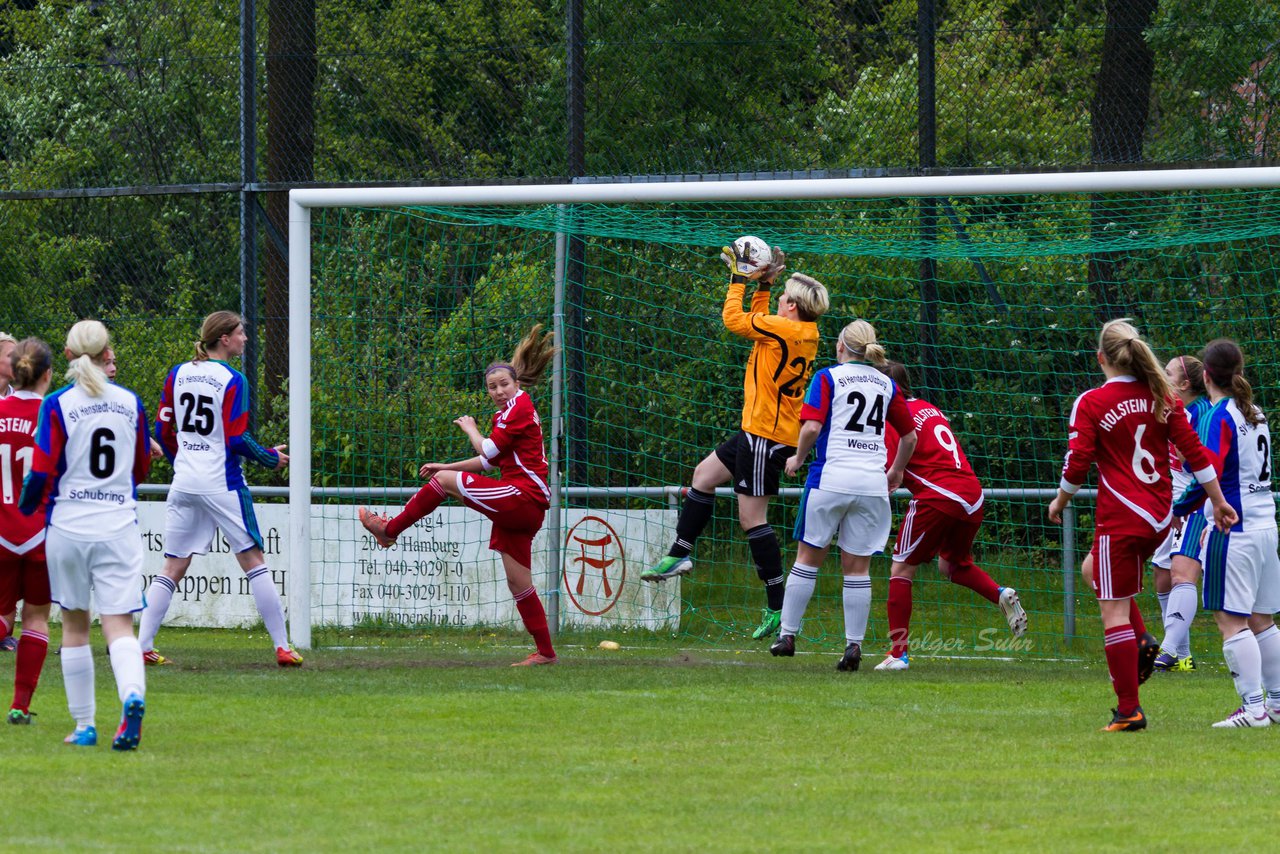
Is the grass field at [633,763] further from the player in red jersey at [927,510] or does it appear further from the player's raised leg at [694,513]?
the player's raised leg at [694,513]

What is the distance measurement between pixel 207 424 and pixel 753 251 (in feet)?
11.1

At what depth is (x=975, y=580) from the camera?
10367 millimetres

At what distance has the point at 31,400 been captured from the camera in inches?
300

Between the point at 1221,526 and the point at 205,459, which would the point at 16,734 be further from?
the point at 1221,526

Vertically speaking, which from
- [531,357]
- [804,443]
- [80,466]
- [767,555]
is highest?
[531,357]

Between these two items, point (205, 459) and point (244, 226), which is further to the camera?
point (244, 226)

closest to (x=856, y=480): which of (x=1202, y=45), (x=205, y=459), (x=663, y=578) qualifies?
(x=663, y=578)

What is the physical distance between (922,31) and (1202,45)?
2.15 metres

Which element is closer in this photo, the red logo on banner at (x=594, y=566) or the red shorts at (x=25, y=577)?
the red shorts at (x=25, y=577)

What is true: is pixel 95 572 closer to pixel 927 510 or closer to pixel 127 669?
pixel 127 669

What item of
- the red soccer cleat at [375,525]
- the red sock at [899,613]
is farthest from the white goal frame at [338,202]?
the red sock at [899,613]

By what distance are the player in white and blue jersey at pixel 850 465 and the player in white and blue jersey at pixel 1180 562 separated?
5.02ft

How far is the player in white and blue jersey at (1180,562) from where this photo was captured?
9227 mm

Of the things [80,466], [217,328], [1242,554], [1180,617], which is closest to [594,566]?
[217,328]
